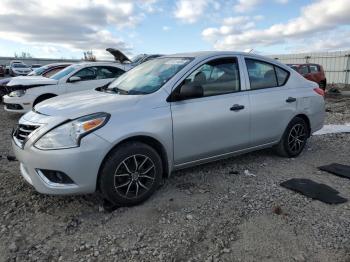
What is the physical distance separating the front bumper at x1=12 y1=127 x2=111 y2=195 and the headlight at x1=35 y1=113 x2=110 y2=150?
2.0 inches

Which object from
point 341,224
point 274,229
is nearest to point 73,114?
point 274,229

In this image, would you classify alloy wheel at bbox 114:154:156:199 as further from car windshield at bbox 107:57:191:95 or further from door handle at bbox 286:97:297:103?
door handle at bbox 286:97:297:103

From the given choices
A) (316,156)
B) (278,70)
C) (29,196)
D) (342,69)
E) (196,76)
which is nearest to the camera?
(29,196)

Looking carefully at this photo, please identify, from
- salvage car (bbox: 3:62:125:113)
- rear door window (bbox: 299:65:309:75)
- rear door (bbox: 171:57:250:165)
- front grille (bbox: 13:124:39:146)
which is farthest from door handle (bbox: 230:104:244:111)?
rear door window (bbox: 299:65:309:75)

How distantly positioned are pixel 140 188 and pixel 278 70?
9.72 feet

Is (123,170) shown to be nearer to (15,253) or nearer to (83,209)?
(83,209)

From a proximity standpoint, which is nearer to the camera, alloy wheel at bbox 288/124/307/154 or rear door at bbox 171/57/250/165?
rear door at bbox 171/57/250/165

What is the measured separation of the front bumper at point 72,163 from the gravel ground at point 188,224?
1.18 ft

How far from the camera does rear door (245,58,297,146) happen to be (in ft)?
16.7

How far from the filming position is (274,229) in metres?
3.53

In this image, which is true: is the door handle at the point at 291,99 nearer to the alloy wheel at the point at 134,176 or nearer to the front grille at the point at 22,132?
the alloy wheel at the point at 134,176

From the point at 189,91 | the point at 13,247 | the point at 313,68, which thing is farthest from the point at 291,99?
the point at 313,68

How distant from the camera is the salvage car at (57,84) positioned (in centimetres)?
942

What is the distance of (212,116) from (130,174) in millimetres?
1292
